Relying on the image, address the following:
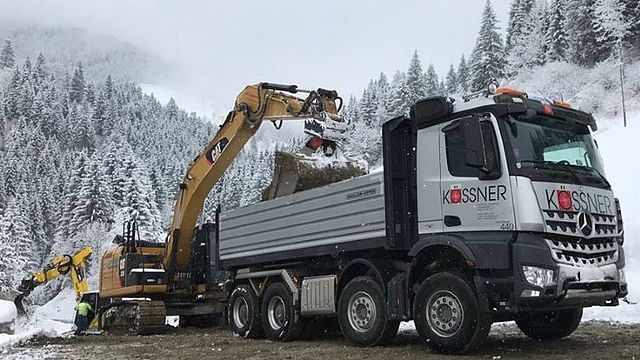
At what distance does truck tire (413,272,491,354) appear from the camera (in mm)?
8438

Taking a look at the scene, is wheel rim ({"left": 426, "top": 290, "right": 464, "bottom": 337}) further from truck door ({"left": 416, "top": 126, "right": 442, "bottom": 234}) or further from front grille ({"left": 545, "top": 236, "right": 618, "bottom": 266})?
front grille ({"left": 545, "top": 236, "right": 618, "bottom": 266})

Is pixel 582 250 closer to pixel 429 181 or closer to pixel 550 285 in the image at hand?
pixel 550 285

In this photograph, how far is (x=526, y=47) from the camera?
66.6 meters

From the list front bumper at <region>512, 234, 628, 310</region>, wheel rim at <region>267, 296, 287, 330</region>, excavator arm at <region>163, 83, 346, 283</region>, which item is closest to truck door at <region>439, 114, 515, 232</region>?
front bumper at <region>512, 234, 628, 310</region>

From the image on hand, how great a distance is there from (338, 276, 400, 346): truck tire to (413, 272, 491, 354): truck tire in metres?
0.95

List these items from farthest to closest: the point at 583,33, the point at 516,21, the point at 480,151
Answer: the point at 516,21, the point at 583,33, the point at 480,151

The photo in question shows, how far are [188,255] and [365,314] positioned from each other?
8.82m

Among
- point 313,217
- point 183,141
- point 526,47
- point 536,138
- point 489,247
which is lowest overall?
point 489,247

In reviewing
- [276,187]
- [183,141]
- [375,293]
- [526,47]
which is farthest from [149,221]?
[183,141]

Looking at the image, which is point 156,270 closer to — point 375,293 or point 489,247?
point 375,293

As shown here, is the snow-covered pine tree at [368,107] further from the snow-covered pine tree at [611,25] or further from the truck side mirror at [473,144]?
the truck side mirror at [473,144]

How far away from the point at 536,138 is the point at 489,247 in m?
1.71

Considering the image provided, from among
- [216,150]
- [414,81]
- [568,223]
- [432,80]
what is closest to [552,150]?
[568,223]

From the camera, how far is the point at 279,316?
12477 mm
